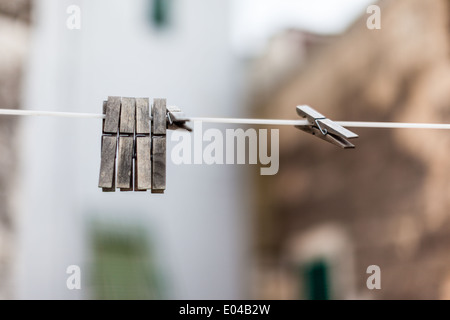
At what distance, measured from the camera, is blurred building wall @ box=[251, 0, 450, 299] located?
19.9 feet

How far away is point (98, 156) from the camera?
28.4 ft

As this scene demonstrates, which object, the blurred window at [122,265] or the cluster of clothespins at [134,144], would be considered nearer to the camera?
the cluster of clothespins at [134,144]

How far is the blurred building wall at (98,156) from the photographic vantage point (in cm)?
825

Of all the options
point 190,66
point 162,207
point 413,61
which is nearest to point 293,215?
point 162,207

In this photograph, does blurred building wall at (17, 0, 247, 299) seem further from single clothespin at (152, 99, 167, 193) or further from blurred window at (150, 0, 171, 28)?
single clothespin at (152, 99, 167, 193)

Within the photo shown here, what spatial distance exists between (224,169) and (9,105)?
3.88 meters

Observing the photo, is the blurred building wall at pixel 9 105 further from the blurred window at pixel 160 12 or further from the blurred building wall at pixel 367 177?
the blurred building wall at pixel 367 177

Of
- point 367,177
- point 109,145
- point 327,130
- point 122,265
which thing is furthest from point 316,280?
point 109,145

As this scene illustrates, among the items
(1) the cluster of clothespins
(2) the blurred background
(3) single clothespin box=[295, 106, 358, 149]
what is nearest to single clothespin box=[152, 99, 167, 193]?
(1) the cluster of clothespins

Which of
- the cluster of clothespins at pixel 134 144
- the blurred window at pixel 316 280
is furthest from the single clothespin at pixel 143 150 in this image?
the blurred window at pixel 316 280

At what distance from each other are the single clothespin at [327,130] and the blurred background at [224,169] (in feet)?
10.1

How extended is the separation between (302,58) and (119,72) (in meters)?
2.40

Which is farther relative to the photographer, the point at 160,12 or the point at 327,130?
the point at 160,12

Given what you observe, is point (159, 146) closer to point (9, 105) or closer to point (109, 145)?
point (109, 145)
